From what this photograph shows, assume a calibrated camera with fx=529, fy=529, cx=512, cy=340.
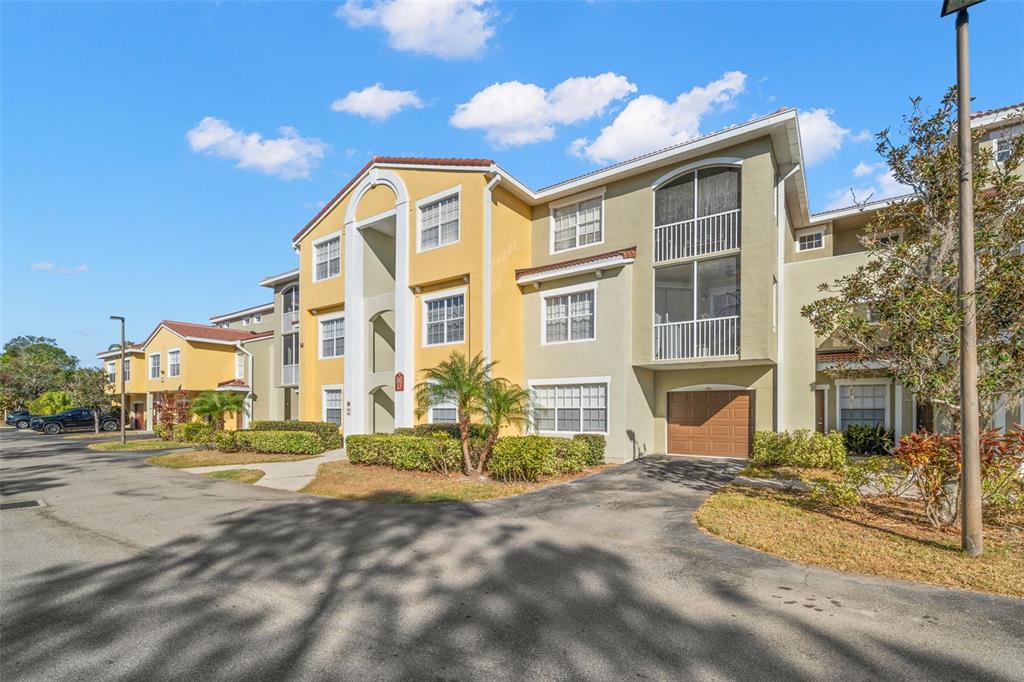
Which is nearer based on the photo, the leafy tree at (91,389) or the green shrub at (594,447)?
the green shrub at (594,447)

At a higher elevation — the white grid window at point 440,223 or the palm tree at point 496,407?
the white grid window at point 440,223

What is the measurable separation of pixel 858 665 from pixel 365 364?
19.6 metres

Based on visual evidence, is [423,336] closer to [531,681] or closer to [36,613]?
[36,613]

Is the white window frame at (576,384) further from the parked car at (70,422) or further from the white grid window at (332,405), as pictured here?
the parked car at (70,422)

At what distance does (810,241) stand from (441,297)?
1346 cm

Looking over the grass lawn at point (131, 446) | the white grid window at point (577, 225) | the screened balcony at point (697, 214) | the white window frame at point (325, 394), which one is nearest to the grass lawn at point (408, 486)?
the screened balcony at point (697, 214)

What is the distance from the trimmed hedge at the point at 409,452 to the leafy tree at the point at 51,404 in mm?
50229

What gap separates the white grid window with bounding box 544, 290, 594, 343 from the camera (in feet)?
56.6

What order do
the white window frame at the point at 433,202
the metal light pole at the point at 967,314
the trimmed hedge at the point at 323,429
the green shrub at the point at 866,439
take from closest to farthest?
the metal light pole at the point at 967,314
the green shrub at the point at 866,439
the white window frame at the point at 433,202
the trimmed hedge at the point at 323,429

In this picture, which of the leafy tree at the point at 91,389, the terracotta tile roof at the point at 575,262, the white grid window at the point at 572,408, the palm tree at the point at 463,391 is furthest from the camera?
the leafy tree at the point at 91,389

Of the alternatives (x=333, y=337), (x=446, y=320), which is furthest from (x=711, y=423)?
(x=333, y=337)

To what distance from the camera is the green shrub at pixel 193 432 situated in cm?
2420

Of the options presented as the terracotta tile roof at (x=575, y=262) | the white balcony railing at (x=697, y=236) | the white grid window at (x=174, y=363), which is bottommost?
the white grid window at (x=174, y=363)

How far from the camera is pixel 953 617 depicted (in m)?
5.10
